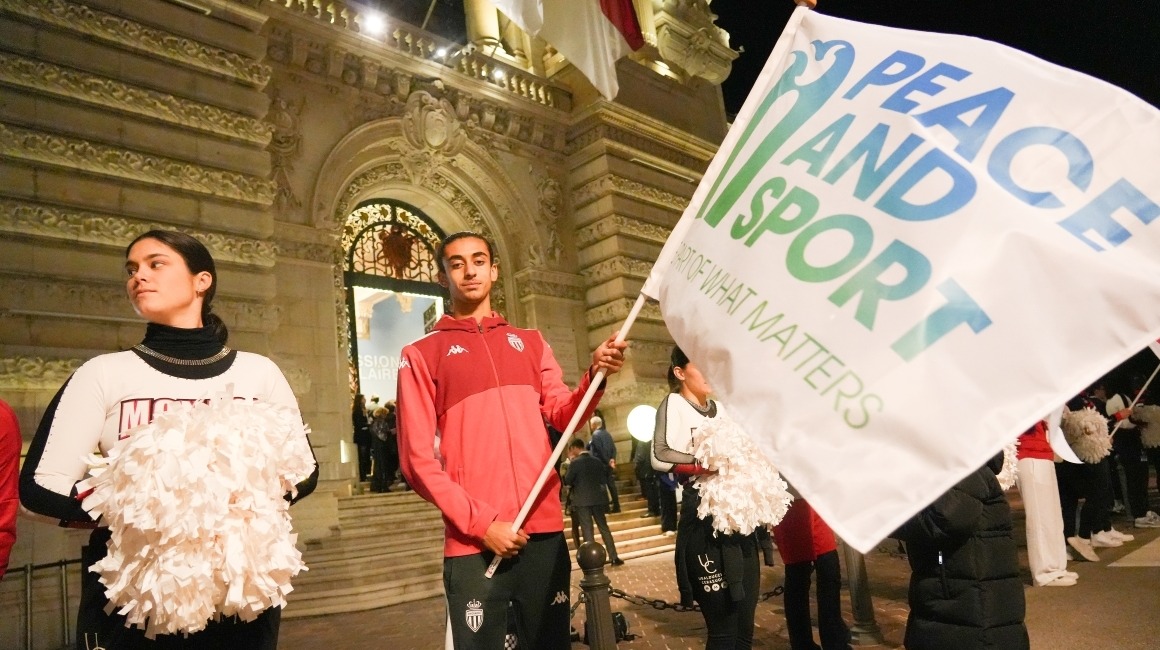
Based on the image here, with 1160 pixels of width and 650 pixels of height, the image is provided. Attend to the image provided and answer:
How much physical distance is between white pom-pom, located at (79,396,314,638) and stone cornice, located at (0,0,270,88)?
939cm

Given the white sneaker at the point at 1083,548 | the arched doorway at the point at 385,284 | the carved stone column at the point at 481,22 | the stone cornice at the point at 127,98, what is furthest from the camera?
the carved stone column at the point at 481,22

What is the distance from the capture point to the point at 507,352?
2.82 m

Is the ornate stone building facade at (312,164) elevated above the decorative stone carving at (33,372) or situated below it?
above

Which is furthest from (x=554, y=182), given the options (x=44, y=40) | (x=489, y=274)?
(x=489, y=274)

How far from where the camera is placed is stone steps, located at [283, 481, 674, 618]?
8.54m

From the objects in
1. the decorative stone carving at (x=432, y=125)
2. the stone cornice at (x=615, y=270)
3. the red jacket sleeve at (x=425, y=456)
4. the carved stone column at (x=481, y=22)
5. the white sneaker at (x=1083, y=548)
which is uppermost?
the carved stone column at (x=481, y=22)

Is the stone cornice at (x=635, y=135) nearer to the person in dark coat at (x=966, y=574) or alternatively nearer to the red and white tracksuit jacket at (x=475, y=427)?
the red and white tracksuit jacket at (x=475, y=427)

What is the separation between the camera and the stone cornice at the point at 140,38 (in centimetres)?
875

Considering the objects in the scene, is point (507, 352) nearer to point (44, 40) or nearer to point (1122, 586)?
point (1122, 586)

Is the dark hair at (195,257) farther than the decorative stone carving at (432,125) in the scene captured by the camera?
No

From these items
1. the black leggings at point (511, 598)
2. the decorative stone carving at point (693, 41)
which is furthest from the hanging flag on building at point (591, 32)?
the decorative stone carving at point (693, 41)

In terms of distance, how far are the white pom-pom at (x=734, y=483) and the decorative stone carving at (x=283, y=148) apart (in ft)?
32.7

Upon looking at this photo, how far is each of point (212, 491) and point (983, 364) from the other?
1.98 m

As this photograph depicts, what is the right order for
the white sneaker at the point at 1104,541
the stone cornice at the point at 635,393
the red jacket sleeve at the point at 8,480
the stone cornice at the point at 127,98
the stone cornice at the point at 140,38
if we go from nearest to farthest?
the red jacket sleeve at the point at 8,480
the white sneaker at the point at 1104,541
the stone cornice at the point at 127,98
the stone cornice at the point at 140,38
the stone cornice at the point at 635,393
